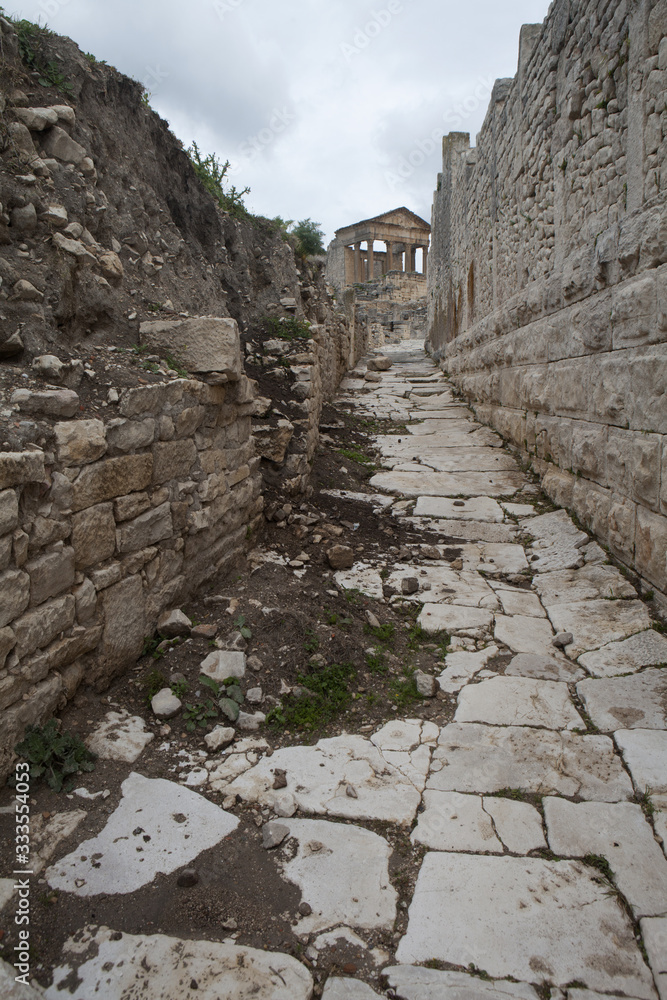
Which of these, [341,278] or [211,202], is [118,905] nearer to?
[211,202]

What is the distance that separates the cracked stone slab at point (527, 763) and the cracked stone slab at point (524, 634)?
0.77 m

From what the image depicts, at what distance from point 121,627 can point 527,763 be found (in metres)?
1.95

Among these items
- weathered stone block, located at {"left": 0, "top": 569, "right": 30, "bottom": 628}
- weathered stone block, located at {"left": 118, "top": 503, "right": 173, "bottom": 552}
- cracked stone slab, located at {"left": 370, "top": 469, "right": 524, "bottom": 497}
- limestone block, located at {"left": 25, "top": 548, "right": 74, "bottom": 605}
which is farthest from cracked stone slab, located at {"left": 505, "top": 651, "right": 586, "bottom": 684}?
cracked stone slab, located at {"left": 370, "top": 469, "right": 524, "bottom": 497}

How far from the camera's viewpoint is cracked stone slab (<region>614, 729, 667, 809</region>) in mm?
2214

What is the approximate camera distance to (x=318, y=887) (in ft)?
6.09

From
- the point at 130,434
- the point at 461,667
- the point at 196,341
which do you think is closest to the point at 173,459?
the point at 130,434

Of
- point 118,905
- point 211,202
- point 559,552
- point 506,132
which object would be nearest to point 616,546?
point 559,552

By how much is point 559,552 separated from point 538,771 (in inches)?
94.6

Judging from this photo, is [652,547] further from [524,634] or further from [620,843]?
[620,843]

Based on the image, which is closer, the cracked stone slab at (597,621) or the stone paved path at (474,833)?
the stone paved path at (474,833)

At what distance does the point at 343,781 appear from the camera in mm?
2320

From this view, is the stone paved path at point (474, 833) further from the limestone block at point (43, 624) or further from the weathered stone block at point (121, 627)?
the limestone block at point (43, 624)

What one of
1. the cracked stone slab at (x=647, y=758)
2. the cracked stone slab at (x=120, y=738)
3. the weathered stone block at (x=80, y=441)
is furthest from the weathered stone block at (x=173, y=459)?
the cracked stone slab at (x=647, y=758)

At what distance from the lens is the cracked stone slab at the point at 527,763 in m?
2.27
